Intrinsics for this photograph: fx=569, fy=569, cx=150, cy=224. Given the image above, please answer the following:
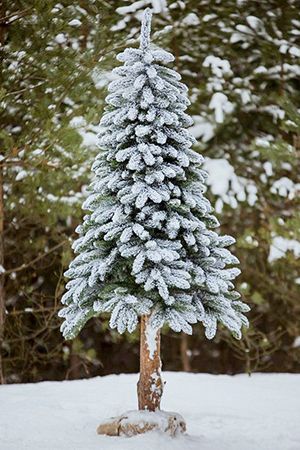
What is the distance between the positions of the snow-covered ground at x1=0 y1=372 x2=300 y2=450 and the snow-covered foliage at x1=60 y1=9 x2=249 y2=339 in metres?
1.08

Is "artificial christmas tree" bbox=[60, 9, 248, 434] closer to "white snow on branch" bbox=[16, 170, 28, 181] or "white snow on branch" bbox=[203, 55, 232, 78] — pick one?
"white snow on branch" bbox=[16, 170, 28, 181]

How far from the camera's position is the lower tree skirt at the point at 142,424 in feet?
18.1

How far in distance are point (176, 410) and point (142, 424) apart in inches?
79.7

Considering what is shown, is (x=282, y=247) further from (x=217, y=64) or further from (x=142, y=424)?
(x=142, y=424)

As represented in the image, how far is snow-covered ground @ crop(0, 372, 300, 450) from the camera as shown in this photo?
17.9 ft

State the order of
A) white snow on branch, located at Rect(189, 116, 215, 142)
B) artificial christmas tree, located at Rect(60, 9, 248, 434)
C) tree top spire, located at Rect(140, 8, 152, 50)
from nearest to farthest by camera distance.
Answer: artificial christmas tree, located at Rect(60, 9, 248, 434) → tree top spire, located at Rect(140, 8, 152, 50) → white snow on branch, located at Rect(189, 116, 215, 142)

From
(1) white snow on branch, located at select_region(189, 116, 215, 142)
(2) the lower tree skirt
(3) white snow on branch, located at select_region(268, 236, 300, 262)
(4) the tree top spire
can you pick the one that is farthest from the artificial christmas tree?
(1) white snow on branch, located at select_region(189, 116, 215, 142)

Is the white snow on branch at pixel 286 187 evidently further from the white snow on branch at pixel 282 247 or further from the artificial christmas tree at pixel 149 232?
the artificial christmas tree at pixel 149 232

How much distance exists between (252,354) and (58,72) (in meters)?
8.22

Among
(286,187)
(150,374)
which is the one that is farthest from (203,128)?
(150,374)

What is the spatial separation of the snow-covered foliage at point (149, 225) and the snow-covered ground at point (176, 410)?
1081 mm

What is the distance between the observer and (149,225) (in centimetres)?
556

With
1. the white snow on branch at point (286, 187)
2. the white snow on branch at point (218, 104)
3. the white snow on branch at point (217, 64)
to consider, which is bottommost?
the white snow on branch at point (286, 187)

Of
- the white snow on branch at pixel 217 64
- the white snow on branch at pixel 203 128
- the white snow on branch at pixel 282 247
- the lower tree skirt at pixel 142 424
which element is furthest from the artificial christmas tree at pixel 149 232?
the white snow on branch at pixel 203 128
